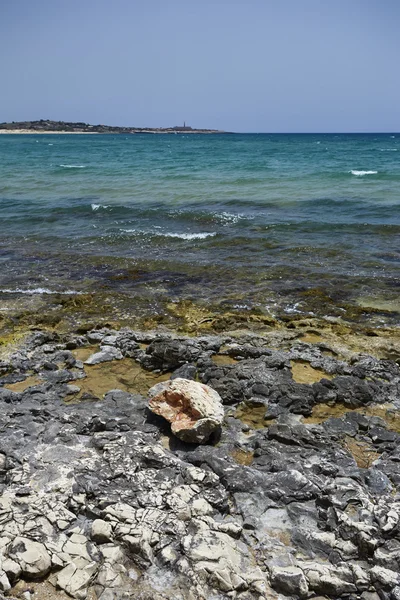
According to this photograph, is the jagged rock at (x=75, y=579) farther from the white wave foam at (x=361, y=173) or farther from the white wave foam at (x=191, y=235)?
the white wave foam at (x=361, y=173)

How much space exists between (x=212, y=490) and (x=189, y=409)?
4.20 ft

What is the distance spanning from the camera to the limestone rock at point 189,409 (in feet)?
18.4

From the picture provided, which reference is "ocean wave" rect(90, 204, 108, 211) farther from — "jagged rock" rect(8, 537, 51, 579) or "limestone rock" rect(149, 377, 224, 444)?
"jagged rock" rect(8, 537, 51, 579)

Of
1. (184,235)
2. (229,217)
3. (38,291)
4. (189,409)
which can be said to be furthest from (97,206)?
(189,409)

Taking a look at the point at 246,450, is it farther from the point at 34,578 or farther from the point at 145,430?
the point at 34,578

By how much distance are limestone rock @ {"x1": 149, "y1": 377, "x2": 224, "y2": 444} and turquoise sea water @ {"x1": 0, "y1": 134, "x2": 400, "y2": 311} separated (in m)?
4.69

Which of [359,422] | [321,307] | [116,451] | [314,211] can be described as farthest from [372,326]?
[314,211]

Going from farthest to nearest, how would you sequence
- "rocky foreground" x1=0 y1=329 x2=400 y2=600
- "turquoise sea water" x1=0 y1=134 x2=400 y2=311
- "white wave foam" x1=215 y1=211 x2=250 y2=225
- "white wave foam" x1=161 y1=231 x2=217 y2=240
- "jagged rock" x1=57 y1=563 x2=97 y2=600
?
1. "white wave foam" x1=215 y1=211 x2=250 y2=225
2. "white wave foam" x1=161 y1=231 x2=217 y2=240
3. "turquoise sea water" x1=0 y1=134 x2=400 y2=311
4. "rocky foreground" x1=0 y1=329 x2=400 y2=600
5. "jagged rock" x1=57 y1=563 x2=97 y2=600

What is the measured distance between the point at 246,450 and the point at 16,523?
2554mm

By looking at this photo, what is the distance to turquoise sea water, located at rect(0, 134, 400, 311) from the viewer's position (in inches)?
466

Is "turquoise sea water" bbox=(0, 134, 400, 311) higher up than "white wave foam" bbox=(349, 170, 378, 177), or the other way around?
"white wave foam" bbox=(349, 170, 378, 177)

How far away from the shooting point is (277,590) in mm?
3814

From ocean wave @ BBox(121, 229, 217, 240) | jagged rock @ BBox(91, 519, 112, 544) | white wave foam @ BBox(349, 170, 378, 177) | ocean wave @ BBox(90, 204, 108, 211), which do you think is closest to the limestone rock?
jagged rock @ BBox(91, 519, 112, 544)

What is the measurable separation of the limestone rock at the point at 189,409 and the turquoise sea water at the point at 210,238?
15.4ft
